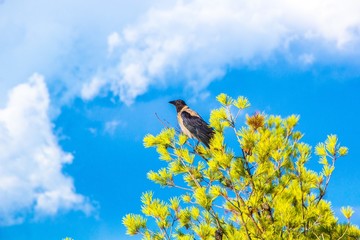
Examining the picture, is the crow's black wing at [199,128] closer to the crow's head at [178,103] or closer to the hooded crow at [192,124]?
the hooded crow at [192,124]

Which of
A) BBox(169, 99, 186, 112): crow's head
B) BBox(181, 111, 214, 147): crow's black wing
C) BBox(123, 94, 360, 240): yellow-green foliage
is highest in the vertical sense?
BBox(169, 99, 186, 112): crow's head

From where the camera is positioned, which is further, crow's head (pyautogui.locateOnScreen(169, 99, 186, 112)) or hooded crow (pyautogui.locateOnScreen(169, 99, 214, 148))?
crow's head (pyautogui.locateOnScreen(169, 99, 186, 112))

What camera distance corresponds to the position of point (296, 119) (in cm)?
560

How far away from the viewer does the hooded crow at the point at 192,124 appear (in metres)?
6.35

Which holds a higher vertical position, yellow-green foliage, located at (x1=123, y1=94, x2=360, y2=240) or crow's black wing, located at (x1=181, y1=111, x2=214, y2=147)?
crow's black wing, located at (x1=181, y1=111, x2=214, y2=147)

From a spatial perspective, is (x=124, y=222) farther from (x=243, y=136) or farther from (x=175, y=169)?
(x=243, y=136)

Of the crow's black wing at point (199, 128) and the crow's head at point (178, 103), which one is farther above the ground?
the crow's head at point (178, 103)

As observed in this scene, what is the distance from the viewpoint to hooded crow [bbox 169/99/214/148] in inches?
250

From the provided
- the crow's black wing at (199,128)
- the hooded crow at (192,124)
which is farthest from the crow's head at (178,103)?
the crow's black wing at (199,128)

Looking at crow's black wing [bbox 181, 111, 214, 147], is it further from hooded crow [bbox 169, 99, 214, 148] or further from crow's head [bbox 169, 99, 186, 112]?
crow's head [bbox 169, 99, 186, 112]

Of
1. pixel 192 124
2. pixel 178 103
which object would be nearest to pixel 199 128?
pixel 192 124

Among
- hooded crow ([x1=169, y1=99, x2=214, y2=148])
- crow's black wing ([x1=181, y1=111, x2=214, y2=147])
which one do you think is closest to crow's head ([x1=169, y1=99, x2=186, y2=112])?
hooded crow ([x1=169, y1=99, x2=214, y2=148])

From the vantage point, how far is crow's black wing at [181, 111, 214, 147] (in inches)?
248

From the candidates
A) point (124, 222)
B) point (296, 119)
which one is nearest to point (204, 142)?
point (296, 119)
